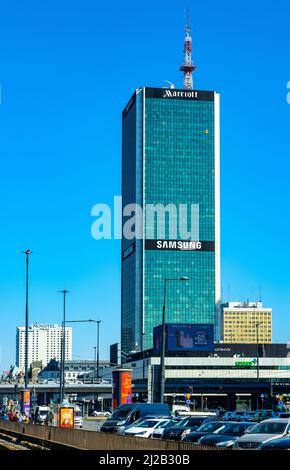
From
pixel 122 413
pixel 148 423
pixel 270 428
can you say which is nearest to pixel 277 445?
pixel 270 428

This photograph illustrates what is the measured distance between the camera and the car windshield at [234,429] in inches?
1412

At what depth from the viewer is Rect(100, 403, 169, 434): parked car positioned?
168 ft

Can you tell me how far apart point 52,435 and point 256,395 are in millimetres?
150263

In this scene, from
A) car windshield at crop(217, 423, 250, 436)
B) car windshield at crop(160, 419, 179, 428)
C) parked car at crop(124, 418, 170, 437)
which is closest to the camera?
car windshield at crop(217, 423, 250, 436)

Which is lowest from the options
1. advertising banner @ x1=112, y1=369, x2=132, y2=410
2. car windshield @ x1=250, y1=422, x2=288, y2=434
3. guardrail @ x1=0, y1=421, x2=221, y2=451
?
guardrail @ x1=0, y1=421, x2=221, y2=451

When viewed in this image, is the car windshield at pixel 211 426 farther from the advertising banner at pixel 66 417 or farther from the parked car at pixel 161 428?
the advertising banner at pixel 66 417

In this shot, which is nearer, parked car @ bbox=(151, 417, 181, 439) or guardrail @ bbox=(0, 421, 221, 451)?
guardrail @ bbox=(0, 421, 221, 451)

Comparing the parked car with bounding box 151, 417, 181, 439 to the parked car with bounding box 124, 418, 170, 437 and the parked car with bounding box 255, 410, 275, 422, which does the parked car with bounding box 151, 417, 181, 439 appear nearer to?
the parked car with bounding box 124, 418, 170, 437

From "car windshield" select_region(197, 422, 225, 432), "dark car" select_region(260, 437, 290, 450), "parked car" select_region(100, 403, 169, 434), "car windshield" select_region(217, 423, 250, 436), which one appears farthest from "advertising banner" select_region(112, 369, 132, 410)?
"dark car" select_region(260, 437, 290, 450)

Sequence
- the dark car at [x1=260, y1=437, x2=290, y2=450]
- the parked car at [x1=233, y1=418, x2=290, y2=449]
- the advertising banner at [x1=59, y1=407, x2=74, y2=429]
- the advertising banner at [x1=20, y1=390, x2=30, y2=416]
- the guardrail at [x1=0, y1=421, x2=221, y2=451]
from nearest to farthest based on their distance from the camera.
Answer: the dark car at [x1=260, y1=437, x2=290, y2=450] → the guardrail at [x1=0, y1=421, x2=221, y2=451] → the parked car at [x1=233, y1=418, x2=290, y2=449] → the advertising banner at [x1=59, y1=407, x2=74, y2=429] → the advertising banner at [x1=20, y1=390, x2=30, y2=416]

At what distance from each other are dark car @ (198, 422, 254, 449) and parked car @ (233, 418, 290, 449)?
1.47 meters

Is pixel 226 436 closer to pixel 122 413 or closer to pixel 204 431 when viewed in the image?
pixel 204 431
